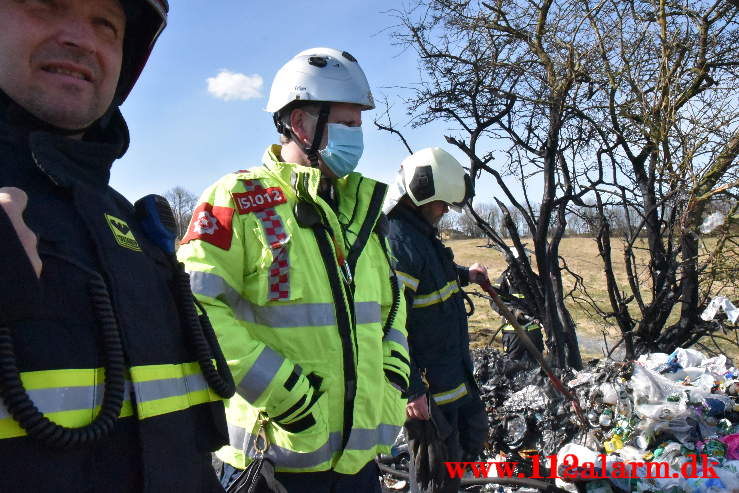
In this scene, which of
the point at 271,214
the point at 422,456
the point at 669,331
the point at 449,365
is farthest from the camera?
the point at 669,331

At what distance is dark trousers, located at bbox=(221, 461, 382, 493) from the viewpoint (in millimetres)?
1891

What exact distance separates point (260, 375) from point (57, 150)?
995 mm

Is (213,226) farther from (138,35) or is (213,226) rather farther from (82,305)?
(82,305)

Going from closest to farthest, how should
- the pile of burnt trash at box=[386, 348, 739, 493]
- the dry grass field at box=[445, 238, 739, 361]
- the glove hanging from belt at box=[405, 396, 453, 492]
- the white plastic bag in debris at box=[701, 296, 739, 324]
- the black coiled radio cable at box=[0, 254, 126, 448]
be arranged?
the black coiled radio cable at box=[0, 254, 126, 448] < the glove hanging from belt at box=[405, 396, 453, 492] < the pile of burnt trash at box=[386, 348, 739, 493] < the white plastic bag in debris at box=[701, 296, 739, 324] < the dry grass field at box=[445, 238, 739, 361]

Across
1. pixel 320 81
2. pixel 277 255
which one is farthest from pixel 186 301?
pixel 320 81

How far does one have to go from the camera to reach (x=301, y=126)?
237 cm

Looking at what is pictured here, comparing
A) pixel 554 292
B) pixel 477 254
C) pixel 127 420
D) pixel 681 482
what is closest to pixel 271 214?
pixel 127 420

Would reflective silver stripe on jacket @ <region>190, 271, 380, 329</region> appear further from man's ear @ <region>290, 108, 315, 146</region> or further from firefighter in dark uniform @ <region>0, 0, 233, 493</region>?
man's ear @ <region>290, 108, 315, 146</region>

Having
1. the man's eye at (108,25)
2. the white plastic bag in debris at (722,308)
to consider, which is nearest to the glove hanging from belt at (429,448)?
the man's eye at (108,25)

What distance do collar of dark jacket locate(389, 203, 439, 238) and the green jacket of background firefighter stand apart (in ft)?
5.08

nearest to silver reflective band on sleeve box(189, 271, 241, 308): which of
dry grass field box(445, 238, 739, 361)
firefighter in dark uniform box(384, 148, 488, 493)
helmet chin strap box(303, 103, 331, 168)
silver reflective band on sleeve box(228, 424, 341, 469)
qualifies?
silver reflective band on sleeve box(228, 424, 341, 469)

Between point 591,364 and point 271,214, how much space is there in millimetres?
4778

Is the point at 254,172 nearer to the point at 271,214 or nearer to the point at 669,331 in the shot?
the point at 271,214

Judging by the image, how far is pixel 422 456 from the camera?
3160mm
